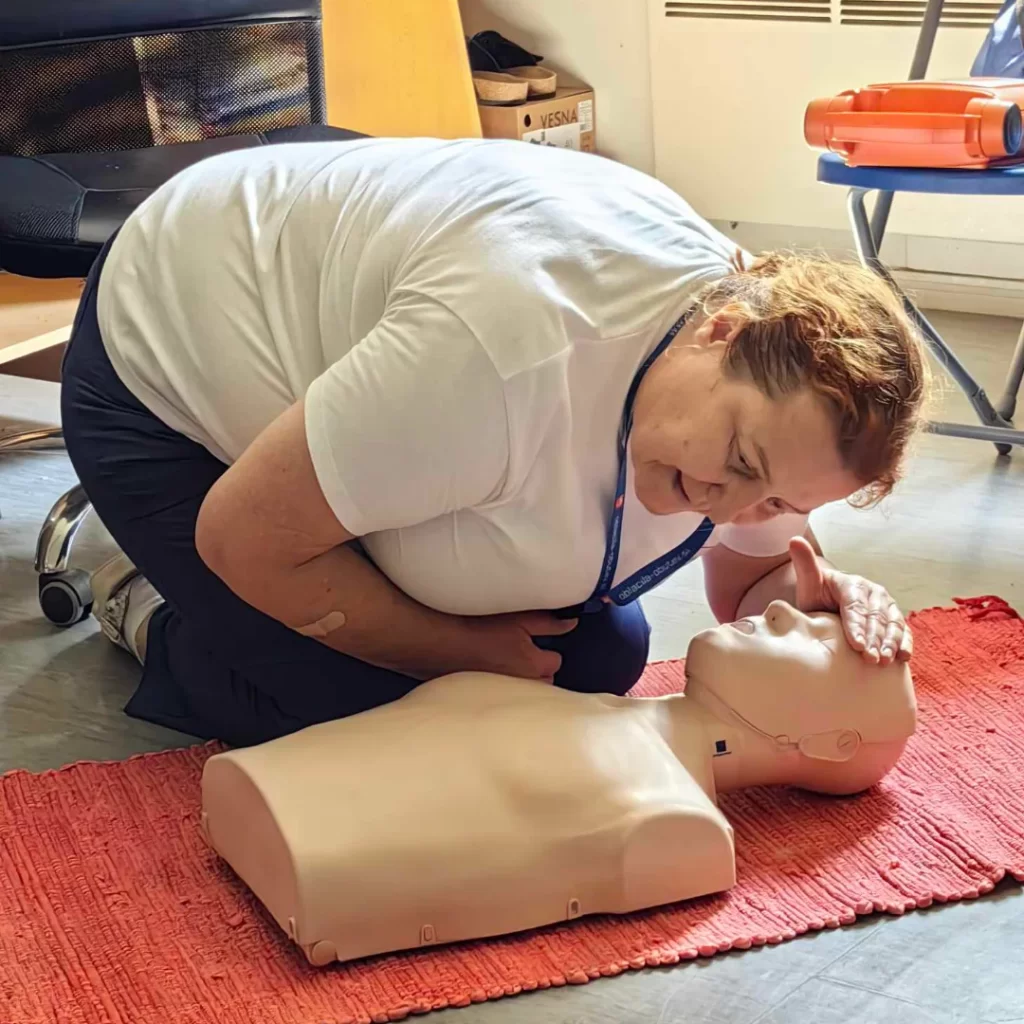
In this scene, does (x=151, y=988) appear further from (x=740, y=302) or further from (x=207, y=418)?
(x=740, y=302)

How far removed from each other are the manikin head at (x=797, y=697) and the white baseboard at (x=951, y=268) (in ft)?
5.87

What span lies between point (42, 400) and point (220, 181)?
1.35 meters

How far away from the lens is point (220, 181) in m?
1.33

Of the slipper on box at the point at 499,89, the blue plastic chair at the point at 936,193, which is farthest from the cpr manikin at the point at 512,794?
the slipper on box at the point at 499,89

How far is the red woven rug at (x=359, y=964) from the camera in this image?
1.15 m

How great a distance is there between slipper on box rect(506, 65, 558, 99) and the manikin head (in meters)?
2.28

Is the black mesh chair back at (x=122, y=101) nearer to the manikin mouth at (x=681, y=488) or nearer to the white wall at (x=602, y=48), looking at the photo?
the manikin mouth at (x=681, y=488)

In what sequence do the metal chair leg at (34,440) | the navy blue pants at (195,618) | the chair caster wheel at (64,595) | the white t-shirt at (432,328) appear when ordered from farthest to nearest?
1. the metal chair leg at (34,440)
2. the chair caster wheel at (64,595)
3. the navy blue pants at (195,618)
4. the white t-shirt at (432,328)

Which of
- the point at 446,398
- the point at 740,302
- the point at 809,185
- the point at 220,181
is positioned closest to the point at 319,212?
the point at 220,181

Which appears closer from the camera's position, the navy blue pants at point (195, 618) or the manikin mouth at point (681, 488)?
the manikin mouth at point (681, 488)

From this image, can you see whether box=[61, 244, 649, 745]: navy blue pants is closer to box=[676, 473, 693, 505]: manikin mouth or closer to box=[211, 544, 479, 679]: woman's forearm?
box=[211, 544, 479, 679]: woman's forearm

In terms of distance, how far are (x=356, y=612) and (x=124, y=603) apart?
1.64ft

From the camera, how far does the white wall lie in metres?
3.35

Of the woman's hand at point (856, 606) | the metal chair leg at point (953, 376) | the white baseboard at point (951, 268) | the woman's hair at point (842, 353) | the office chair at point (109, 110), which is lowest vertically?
the white baseboard at point (951, 268)
